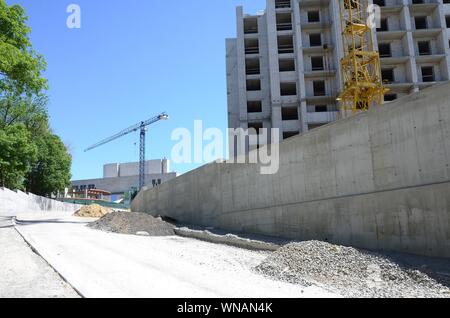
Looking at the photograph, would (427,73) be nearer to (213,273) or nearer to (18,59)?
(18,59)

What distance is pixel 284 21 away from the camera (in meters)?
57.0

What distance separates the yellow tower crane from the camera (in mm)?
45281

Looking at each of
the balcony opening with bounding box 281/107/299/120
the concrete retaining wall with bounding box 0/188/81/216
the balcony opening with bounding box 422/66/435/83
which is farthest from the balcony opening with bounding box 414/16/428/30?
the concrete retaining wall with bounding box 0/188/81/216

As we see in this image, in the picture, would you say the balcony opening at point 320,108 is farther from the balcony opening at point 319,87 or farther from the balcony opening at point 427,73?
the balcony opening at point 427,73

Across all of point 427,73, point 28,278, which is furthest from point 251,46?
point 28,278

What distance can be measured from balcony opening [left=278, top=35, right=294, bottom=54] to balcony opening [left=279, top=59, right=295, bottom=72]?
1586 millimetres

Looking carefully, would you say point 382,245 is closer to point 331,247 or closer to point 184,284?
point 331,247

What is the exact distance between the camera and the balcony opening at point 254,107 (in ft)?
185

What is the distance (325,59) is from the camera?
5412 cm

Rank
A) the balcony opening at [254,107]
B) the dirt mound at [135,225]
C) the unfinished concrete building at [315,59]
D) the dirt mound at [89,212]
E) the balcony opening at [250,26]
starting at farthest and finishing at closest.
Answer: the balcony opening at [250,26]
the balcony opening at [254,107]
the unfinished concrete building at [315,59]
the dirt mound at [89,212]
the dirt mound at [135,225]

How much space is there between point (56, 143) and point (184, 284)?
2456 inches

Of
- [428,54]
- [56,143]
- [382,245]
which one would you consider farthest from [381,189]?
[56,143]

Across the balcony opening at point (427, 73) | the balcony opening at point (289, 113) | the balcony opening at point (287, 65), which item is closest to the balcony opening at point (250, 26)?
the balcony opening at point (287, 65)

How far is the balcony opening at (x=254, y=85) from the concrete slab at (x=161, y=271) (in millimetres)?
43912
